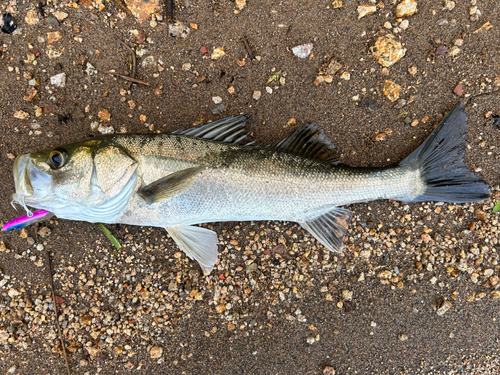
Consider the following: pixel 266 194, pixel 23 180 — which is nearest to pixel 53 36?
pixel 23 180

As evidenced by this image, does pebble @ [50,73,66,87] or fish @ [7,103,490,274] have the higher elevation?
pebble @ [50,73,66,87]

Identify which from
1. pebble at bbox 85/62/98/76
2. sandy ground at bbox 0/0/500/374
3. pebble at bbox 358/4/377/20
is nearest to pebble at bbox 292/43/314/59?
sandy ground at bbox 0/0/500/374

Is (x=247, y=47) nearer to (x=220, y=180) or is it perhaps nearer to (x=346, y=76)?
(x=346, y=76)

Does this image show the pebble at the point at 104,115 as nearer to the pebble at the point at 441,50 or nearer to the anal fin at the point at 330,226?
the anal fin at the point at 330,226

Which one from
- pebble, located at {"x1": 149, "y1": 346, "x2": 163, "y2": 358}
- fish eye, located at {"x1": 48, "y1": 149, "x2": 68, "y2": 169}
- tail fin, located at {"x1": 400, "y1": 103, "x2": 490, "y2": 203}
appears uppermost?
tail fin, located at {"x1": 400, "y1": 103, "x2": 490, "y2": 203}

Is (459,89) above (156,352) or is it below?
above

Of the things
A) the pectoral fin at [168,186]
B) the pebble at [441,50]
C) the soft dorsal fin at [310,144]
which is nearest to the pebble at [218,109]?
the soft dorsal fin at [310,144]

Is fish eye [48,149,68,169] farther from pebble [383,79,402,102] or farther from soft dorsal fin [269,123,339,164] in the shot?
pebble [383,79,402,102]

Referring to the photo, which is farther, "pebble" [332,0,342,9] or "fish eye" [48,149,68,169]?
"pebble" [332,0,342,9]
